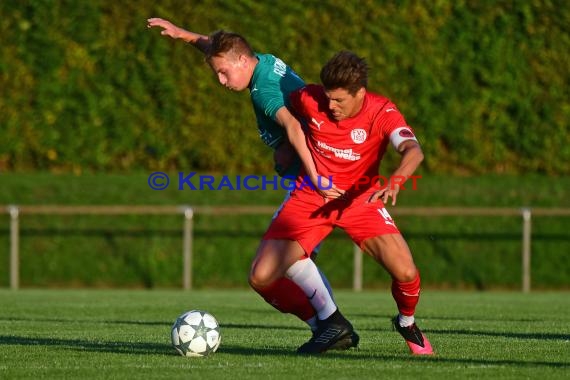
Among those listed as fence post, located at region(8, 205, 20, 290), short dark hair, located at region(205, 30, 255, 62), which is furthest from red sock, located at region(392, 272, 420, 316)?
fence post, located at region(8, 205, 20, 290)

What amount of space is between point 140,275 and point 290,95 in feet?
35.3

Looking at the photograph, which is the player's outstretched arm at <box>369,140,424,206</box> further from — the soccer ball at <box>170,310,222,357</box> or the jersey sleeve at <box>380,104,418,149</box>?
the soccer ball at <box>170,310,222,357</box>

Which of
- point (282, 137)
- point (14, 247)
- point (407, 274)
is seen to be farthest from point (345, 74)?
point (14, 247)

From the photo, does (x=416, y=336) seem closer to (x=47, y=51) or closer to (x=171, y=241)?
(x=171, y=241)

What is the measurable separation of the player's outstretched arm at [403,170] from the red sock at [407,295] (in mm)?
613

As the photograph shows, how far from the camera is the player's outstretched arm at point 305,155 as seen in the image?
790cm

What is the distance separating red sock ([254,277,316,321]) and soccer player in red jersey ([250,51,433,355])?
17cm

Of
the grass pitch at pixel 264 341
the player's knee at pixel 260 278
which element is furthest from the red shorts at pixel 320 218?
the grass pitch at pixel 264 341

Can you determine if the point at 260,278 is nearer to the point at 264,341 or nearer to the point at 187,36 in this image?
the point at 264,341

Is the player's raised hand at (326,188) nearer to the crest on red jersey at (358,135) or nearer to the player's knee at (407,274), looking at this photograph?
the crest on red jersey at (358,135)

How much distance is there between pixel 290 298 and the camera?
8.12 meters

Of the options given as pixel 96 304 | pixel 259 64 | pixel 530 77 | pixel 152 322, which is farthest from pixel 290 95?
pixel 530 77

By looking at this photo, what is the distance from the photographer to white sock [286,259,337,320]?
26.6 feet

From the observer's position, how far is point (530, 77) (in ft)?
64.1
